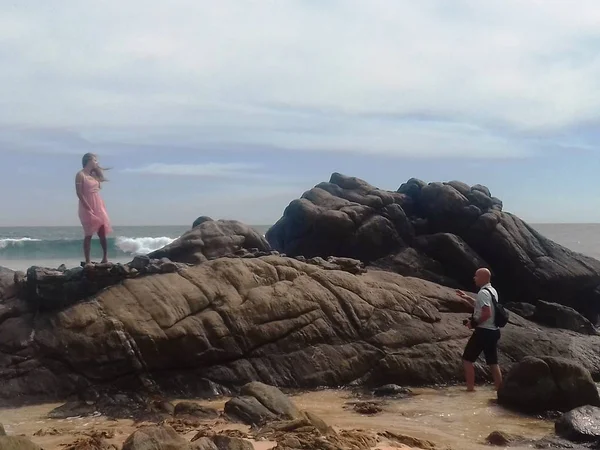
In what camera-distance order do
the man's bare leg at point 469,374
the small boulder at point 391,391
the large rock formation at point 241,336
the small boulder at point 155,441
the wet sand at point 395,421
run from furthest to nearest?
1. the man's bare leg at point 469,374
2. the small boulder at point 391,391
3. the large rock formation at point 241,336
4. the wet sand at point 395,421
5. the small boulder at point 155,441

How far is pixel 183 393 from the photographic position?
1168 centimetres

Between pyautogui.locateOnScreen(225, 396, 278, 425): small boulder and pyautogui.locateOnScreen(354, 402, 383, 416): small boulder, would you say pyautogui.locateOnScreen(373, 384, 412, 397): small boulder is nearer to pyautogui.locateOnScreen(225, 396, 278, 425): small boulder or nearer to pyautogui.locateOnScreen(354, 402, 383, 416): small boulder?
pyautogui.locateOnScreen(354, 402, 383, 416): small boulder

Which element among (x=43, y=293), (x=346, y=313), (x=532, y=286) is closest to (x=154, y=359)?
(x=43, y=293)

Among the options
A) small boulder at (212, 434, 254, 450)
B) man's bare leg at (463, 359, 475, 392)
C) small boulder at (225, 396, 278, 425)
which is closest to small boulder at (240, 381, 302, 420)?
small boulder at (225, 396, 278, 425)

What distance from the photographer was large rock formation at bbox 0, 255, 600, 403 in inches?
456

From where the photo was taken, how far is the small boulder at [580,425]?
9125 mm

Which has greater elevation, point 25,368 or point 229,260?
point 229,260

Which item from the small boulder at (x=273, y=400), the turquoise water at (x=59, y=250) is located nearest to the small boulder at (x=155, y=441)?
the small boulder at (x=273, y=400)

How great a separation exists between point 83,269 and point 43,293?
2.62 feet

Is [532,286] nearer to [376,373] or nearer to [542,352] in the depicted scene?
[542,352]

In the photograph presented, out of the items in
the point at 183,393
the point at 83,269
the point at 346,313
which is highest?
the point at 83,269

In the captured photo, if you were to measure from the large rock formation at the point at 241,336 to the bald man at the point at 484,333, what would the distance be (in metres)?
0.87

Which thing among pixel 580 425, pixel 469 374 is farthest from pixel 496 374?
pixel 580 425

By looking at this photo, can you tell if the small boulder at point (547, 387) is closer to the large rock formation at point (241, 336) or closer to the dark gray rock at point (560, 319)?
the large rock formation at point (241, 336)
